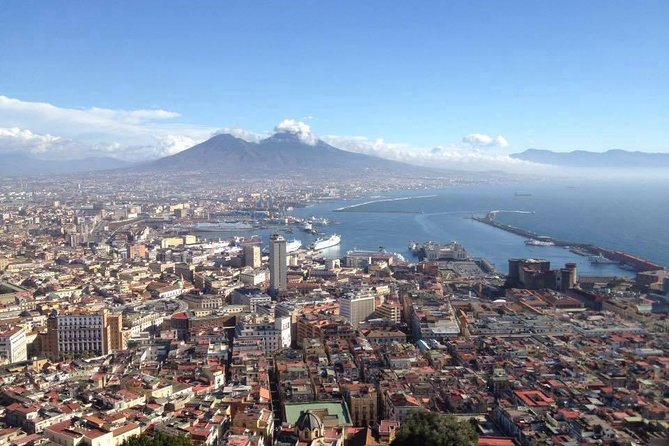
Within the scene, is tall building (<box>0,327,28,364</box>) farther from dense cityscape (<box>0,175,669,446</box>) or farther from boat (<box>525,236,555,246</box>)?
boat (<box>525,236,555,246</box>)

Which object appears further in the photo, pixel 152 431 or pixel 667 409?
pixel 667 409

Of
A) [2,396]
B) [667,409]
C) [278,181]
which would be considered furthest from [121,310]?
[278,181]

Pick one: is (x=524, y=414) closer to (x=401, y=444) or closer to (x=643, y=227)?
(x=401, y=444)

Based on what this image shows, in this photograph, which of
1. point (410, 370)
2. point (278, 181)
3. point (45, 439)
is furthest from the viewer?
point (278, 181)

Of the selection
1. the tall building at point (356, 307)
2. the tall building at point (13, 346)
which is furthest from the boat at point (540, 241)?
the tall building at point (13, 346)

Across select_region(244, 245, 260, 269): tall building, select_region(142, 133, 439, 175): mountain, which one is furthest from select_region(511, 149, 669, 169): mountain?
select_region(244, 245, 260, 269): tall building

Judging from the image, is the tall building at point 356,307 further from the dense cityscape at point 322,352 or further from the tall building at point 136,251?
the tall building at point 136,251
